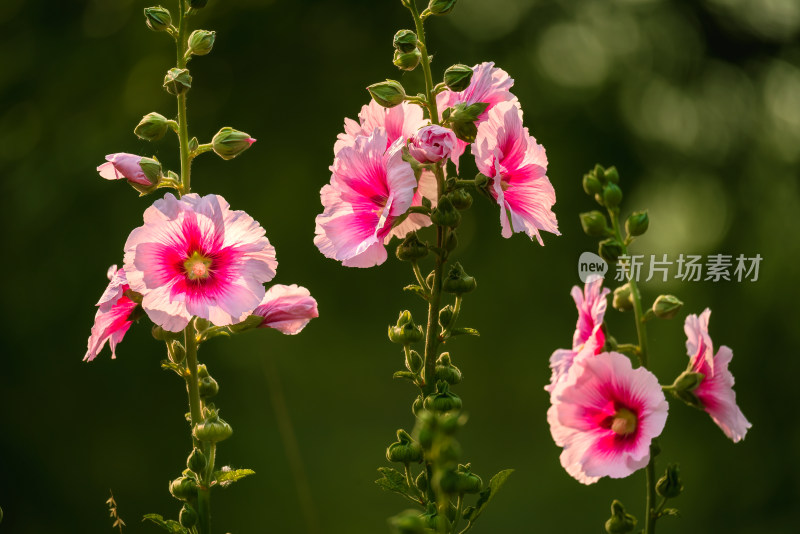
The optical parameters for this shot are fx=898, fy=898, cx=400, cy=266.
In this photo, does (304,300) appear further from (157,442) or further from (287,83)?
(287,83)

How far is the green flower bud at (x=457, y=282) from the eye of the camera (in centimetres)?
102

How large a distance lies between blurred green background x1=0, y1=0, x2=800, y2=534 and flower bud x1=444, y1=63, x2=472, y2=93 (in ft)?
8.07

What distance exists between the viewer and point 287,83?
398 cm

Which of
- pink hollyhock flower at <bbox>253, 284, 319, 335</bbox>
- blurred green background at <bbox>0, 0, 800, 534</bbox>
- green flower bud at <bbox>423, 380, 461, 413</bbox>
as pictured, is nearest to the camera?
green flower bud at <bbox>423, 380, 461, 413</bbox>

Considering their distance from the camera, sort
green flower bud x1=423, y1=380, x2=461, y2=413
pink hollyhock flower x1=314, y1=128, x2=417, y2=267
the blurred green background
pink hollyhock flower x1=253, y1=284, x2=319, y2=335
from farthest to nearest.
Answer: the blurred green background, pink hollyhock flower x1=253, y1=284, x2=319, y2=335, pink hollyhock flower x1=314, y1=128, x2=417, y2=267, green flower bud x1=423, y1=380, x2=461, y2=413

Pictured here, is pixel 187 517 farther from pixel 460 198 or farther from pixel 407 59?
pixel 407 59

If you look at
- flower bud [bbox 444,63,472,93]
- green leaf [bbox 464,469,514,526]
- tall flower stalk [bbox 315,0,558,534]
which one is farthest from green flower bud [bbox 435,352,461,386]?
flower bud [bbox 444,63,472,93]

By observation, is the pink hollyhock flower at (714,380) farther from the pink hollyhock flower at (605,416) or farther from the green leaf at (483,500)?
the green leaf at (483,500)

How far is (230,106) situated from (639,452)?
3.22 metres

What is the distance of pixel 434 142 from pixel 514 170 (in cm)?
18

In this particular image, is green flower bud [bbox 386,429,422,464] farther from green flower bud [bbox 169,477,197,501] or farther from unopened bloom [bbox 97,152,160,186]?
unopened bloom [bbox 97,152,160,186]

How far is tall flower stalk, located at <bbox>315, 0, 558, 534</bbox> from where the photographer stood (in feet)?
3.32

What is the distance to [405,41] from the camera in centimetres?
106

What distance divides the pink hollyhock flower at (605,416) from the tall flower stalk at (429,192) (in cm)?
10
